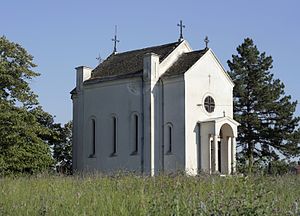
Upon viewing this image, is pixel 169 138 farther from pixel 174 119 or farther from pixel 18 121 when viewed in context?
pixel 18 121

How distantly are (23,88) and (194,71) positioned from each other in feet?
37.7

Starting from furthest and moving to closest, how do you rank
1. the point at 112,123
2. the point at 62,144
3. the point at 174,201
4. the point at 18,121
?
the point at 62,144 → the point at 112,123 → the point at 18,121 → the point at 174,201

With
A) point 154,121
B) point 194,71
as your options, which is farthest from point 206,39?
point 154,121

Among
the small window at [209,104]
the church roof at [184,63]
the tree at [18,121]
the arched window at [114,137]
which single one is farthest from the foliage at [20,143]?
the small window at [209,104]

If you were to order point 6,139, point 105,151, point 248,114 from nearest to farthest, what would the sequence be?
point 6,139 < point 105,151 < point 248,114

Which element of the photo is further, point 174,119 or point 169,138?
point 169,138

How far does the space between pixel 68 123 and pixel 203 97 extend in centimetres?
1345

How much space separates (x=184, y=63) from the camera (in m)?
37.1

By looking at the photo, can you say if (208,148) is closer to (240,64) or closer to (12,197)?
(240,64)

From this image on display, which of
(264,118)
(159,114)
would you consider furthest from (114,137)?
(264,118)

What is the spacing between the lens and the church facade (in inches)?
1390

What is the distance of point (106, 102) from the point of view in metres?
39.3

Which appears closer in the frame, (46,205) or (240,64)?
(46,205)

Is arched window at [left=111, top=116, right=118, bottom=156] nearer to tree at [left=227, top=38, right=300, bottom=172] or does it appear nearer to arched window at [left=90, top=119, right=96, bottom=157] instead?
arched window at [left=90, top=119, right=96, bottom=157]
